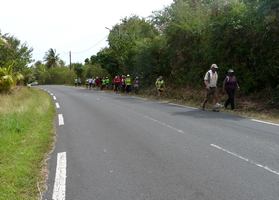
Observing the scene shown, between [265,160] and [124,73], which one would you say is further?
[124,73]

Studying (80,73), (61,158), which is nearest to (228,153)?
(61,158)

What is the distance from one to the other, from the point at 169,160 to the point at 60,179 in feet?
7.38

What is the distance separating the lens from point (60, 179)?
7.38 m

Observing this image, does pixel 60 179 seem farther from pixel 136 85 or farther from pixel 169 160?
pixel 136 85

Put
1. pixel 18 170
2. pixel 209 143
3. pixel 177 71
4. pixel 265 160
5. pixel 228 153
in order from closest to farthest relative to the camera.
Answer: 1. pixel 18 170
2. pixel 265 160
3. pixel 228 153
4. pixel 209 143
5. pixel 177 71

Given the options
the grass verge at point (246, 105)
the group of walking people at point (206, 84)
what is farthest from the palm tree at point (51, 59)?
the grass verge at point (246, 105)

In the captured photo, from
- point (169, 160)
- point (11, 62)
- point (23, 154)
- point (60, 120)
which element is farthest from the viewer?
point (11, 62)

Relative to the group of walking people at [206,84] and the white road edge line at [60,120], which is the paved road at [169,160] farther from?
the group of walking people at [206,84]

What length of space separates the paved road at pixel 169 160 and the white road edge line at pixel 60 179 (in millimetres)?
61

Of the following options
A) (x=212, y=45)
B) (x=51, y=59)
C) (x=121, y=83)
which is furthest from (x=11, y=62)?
(x=51, y=59)

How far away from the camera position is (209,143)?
10.4 metres

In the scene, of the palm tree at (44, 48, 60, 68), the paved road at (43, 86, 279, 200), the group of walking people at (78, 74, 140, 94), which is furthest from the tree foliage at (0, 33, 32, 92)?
the palm tree at (44, 48, 60, 68)

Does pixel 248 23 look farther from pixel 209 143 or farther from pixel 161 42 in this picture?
pixel 161 42

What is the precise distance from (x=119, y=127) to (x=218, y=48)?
11226 mm
